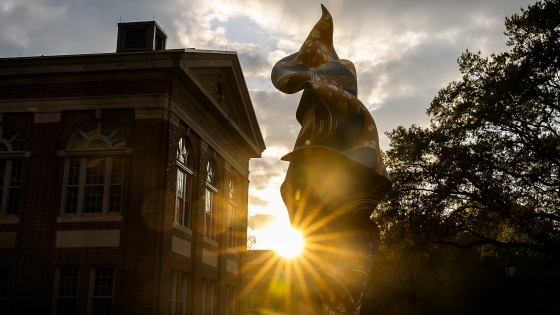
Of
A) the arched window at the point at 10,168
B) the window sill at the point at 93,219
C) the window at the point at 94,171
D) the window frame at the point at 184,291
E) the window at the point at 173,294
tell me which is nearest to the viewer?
the window sill at the point at 93,219

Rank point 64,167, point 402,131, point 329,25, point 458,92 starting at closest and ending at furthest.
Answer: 1. point 329,25
2. point 64,167
3. point 458,92
4. point 402,131

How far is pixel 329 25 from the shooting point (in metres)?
5.48

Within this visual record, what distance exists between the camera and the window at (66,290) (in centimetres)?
1981

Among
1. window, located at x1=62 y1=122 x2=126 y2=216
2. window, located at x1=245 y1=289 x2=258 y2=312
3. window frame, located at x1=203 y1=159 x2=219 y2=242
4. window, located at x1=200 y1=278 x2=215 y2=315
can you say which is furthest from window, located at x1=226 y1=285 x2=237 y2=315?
window, located at x1=245 y1=289 x2=258 y2=312

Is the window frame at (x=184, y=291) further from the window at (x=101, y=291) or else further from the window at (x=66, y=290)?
the window at (x=66, y=290)

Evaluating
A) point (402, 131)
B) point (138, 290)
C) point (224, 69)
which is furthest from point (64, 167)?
point (402, 131)

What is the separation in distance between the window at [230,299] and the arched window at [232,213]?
2076mm

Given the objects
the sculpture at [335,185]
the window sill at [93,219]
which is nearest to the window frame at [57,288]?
the window sill at [93,219]

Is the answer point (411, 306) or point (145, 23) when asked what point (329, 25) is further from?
point (411, 306)

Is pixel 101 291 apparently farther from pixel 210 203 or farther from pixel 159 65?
pixel 210 203

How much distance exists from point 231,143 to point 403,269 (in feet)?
87.4

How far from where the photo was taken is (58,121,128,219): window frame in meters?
20.7

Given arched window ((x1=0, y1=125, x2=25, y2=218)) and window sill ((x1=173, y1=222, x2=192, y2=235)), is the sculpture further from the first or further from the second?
arched window ((x1=0, y1=125, x2=25, y2=218))

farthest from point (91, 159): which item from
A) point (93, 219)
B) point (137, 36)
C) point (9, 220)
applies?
point (137, 36)
